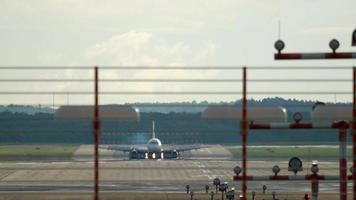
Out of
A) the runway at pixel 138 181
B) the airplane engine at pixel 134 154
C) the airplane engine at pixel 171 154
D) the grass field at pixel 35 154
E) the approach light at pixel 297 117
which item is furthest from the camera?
the airplane engine at pixel 171 154

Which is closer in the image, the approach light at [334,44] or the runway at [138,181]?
the approach light at [334,44]

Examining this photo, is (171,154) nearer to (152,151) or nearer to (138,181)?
(152,151)

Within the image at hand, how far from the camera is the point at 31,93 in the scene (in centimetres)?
1016

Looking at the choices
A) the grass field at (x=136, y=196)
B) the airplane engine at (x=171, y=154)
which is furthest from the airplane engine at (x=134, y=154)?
the grass field at (x=136, y=196)

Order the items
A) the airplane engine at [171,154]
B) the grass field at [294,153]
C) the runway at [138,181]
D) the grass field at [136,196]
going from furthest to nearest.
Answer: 1. the airplane engine at [171,154]
2. the runway at [138,181]
3. the grass field at [136,196]
4. the grass field at [294,153]

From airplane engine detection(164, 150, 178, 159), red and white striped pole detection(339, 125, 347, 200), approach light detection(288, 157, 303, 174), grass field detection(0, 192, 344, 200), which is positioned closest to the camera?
red and white striped pole detection(339, 125, 347, 200)

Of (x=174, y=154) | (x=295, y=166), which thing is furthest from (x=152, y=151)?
(x=295, y=166)

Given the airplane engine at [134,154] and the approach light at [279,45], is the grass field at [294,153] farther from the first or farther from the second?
the airplane engine at [134,154]

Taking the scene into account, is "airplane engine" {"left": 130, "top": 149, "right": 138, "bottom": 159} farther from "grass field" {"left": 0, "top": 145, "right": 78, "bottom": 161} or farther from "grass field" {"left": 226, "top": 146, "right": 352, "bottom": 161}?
"grass field" {"left": 0, "top": 145, "right": 78, "bottom": 161}

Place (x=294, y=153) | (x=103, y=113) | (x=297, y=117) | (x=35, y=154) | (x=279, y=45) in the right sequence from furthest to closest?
(x=294, y=153) → (x=35, y=154) → (x=297, y=117) → (x=103, y=113) → (x=279, y=45)

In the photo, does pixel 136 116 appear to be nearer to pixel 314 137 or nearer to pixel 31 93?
pixel 31 93

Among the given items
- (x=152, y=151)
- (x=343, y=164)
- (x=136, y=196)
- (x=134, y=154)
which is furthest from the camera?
(x=152, y=151)

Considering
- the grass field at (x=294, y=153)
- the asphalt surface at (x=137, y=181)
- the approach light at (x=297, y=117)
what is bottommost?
the asphalt surface at (x=137, y=181)

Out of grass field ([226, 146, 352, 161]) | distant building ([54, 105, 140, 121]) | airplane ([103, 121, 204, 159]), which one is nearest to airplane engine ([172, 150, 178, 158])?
airplane ([103, 121, 204, 159])
